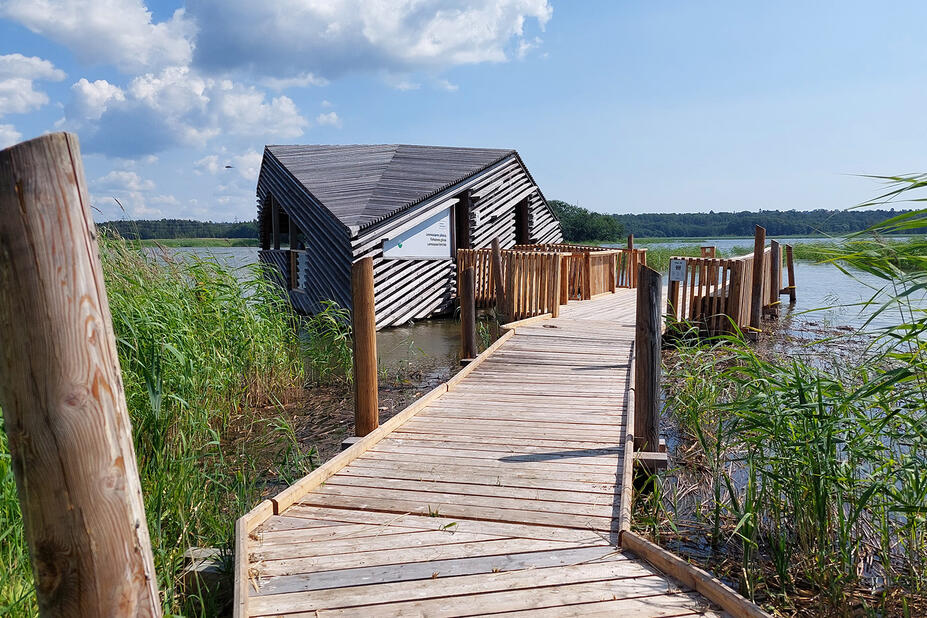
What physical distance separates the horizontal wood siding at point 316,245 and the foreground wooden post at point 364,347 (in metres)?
8.24

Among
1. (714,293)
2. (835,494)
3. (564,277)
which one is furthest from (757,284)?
(835,494)

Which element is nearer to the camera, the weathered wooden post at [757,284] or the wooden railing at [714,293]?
the wooden railing at [714,293]

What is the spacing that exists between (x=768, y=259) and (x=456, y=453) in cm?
1397

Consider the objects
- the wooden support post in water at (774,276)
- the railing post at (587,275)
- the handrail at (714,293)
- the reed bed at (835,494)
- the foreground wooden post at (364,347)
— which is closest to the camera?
the reed bed at (835,494)

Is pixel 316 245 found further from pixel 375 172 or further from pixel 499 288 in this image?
pixel 499 288

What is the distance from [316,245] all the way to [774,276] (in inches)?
471

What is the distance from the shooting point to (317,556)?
3318 mm

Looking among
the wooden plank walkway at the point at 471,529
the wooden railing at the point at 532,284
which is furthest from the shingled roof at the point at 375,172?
the wooden plank walkway at the point at 471,529

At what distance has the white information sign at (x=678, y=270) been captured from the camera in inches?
473

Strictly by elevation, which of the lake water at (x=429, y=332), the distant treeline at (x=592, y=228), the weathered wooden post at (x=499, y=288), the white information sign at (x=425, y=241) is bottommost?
the lake water at (x=429, y=332)

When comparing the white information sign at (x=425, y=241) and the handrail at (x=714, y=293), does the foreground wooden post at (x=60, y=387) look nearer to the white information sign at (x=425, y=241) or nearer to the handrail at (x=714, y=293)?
the handrail at (x=714, y=293)

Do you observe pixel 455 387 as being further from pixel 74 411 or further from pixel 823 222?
pixel 74 411

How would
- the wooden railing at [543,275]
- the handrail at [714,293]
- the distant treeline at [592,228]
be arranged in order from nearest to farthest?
the wooden railing at [543,275], the handrail at [714,293], the distant treeline at [592,228]

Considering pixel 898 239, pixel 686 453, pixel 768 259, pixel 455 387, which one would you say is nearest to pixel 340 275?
pixel 455 387
